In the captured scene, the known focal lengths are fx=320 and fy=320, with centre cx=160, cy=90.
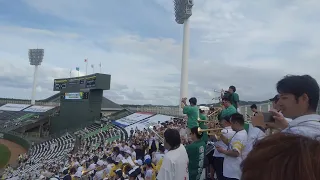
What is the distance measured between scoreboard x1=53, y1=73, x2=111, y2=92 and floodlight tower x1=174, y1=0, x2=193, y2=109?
1498 centimetres

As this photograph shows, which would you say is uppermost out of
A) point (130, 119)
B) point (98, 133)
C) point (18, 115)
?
point (130, 119)

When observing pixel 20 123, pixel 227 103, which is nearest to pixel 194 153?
pixel 227 103

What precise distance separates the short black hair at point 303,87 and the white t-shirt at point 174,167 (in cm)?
169

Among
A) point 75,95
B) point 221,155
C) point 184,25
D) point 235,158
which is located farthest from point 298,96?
point 184,25

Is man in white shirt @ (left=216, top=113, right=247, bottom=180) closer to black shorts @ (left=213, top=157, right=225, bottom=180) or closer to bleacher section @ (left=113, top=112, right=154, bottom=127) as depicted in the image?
black shorts @ (left=213, top=157, right=225, bottom=180)

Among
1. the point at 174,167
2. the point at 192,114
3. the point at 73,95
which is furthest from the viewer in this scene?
the point at 73,95

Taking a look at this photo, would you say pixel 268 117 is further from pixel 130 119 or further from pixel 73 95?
pixel 73 95

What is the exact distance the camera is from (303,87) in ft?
8.23

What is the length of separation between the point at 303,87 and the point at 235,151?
A: 5.73 ft

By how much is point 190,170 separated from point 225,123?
1011 mm

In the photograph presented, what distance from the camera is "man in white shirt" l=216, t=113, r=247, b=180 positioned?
4082mm

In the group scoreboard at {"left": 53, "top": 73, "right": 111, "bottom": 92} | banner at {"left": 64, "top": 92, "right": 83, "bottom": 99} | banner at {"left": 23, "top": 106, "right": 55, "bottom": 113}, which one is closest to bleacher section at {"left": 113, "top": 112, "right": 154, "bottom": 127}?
scoreboard at {"left": 53, "top": 73, "right": 111, "bottom": 92}

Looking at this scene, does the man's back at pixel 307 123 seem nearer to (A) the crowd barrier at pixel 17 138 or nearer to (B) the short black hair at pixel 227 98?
(B) the short black hair at pixel 227 98

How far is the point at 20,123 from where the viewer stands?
154 ft
